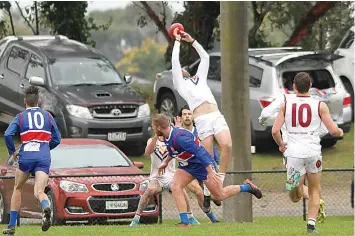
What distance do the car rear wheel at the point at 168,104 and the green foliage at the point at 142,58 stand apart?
203 feet

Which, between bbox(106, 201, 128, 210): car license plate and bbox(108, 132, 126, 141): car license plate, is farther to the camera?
bbox(108, 132, 126, 141): car license plate

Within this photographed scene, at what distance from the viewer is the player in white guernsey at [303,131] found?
14.2m

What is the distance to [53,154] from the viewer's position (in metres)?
19.4

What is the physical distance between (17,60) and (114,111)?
8.98ft

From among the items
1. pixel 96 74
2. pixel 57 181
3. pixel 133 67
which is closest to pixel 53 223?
pixel 57 181

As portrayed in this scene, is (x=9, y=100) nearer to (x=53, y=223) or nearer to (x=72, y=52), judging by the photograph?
(x=72, y=52)

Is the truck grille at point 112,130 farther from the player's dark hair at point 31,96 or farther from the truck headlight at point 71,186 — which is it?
the player's dark hair at point 31,96

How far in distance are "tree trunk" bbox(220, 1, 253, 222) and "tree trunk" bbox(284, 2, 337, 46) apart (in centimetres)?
1192

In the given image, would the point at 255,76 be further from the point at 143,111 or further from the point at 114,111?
the point at 114,111

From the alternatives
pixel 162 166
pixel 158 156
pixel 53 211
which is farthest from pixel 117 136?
pixel 162 166

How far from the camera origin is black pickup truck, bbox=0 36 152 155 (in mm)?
23938

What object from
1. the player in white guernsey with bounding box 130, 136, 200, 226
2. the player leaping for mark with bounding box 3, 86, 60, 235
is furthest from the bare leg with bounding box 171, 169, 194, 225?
the player leaping for mark with bounding box 3, 86, 60, 235

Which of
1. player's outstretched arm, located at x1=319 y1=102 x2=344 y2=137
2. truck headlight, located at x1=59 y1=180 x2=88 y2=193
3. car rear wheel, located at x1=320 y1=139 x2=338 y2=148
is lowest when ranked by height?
car rear wheel, located at x1=320 y1=139 x2=338 y2=148

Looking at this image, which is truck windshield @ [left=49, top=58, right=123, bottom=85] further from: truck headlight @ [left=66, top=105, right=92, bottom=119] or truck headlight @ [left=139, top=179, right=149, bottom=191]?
truck headlight @ [left=139, top=179, right=149, bottom=191]
